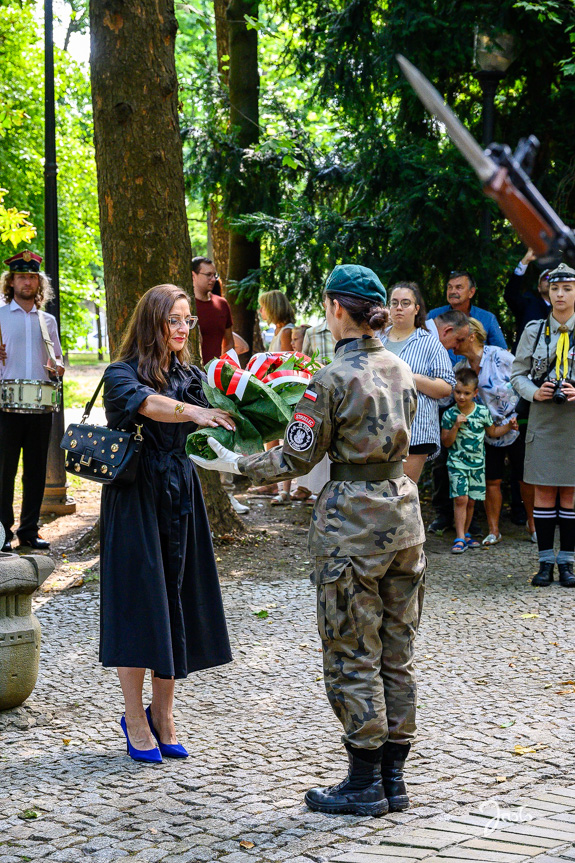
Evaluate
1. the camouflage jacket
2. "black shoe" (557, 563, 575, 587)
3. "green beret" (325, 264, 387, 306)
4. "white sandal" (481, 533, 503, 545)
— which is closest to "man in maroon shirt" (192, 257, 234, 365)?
"white sandal" (481, 533, 503, 545)

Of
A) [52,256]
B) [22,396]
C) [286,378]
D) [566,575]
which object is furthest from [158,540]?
[52,256]

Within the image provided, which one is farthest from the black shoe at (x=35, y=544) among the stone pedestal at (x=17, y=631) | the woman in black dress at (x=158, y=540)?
the woman in black dress at (x=158, y=540)

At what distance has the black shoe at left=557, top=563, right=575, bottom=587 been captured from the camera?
803 cm

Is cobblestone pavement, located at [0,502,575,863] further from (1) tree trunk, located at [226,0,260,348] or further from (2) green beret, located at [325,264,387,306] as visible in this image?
(1) tree trunk, located at [226,0,260,348]

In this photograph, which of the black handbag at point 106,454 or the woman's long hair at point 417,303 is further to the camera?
the woman's long hair at point 417,303

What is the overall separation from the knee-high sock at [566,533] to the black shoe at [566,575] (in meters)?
0.04

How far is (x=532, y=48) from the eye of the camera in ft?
35.5

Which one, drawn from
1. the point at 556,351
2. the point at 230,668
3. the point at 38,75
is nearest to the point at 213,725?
the point at 230,668

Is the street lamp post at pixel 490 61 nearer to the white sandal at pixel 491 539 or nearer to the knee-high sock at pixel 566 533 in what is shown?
the white sandal at pixel 491 539

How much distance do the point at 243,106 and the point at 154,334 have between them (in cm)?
948

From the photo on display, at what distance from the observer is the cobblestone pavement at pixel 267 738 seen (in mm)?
3924

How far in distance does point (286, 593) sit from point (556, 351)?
2.82 m

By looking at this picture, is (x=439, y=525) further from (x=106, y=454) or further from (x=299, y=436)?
(x=299, y=436)

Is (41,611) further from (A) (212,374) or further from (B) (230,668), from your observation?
(A) (212,374)
